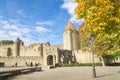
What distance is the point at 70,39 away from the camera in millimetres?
87125

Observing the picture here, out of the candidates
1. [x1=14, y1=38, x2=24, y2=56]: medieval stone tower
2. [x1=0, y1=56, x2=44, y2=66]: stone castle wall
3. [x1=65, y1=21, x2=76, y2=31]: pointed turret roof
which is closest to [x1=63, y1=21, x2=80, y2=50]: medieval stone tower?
[x1=65, y1=21, x2=76, y2=31]: pointed turret roof

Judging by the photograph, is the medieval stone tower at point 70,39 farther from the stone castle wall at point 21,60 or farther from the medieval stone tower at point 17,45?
the medieval stone tower at point 17,45

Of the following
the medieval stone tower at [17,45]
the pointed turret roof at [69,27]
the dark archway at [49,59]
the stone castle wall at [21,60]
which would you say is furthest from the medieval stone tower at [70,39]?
the medieval stone tower at [17,45]

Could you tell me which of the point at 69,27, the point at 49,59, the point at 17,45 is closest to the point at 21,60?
the point at 49,59

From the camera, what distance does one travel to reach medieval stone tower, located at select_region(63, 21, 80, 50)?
86.7m

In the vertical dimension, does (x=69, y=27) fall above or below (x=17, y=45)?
above

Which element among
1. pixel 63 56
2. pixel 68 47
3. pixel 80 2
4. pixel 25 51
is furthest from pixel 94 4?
pixel 25 51

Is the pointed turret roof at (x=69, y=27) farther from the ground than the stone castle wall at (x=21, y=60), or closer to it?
farther from the ground

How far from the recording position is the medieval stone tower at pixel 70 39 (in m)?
86.7

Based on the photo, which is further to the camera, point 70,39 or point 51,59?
point 70,39

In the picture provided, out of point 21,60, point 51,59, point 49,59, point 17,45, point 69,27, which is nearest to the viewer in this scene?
point 49,59

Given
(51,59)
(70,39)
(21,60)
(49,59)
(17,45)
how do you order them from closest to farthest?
(49,59) → (21,60) → (51,59) → (70,39) → (17,45)

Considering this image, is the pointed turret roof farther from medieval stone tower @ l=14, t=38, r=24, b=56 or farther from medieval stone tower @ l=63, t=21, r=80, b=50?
medieval stone tower @ l=14, t=38, r=24, b=56

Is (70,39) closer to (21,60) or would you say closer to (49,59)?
(49,59)
